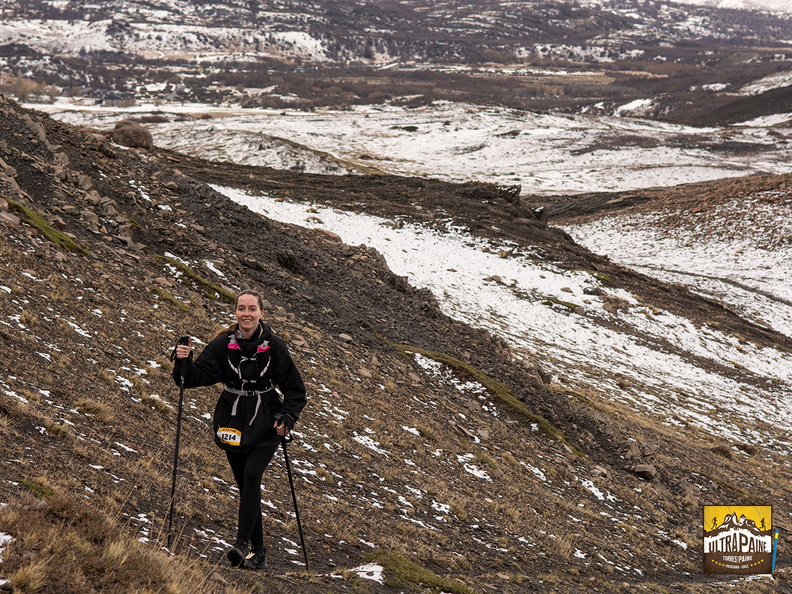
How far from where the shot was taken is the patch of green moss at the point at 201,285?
18062 millimetres

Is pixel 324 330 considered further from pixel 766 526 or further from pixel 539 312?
pixel 539 312

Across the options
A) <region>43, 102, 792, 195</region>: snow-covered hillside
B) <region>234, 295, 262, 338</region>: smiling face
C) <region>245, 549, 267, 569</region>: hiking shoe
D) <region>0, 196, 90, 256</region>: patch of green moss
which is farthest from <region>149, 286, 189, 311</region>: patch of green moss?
<region>43, 102, 792, 195</region>: snow-covered hillside

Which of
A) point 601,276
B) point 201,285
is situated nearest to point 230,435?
point 201,285

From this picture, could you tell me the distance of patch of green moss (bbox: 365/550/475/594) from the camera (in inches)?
Result: 307

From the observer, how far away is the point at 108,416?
362 inches

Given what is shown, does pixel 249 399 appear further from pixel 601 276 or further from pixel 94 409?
pixel 601 276

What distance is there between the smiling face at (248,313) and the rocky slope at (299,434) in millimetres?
2187

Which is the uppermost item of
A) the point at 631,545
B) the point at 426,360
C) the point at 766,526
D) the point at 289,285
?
the point at 289,285

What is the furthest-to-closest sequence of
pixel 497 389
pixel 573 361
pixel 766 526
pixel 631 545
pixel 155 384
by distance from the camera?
pixel 573 361 → pixel 497 389 → pixel 766 526 → pixel 631 545 → pixel 155 384

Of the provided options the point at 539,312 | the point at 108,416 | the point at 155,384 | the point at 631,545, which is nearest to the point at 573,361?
the point at 539,312

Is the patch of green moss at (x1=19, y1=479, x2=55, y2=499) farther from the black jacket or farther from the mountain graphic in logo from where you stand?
the mountain graphic in logo

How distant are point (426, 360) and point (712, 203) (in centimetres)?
4783

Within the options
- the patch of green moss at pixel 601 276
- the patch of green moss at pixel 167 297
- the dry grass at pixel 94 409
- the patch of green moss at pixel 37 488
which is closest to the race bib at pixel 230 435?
the patch of green moss at pixel 37 488

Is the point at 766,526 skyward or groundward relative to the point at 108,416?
groundward
